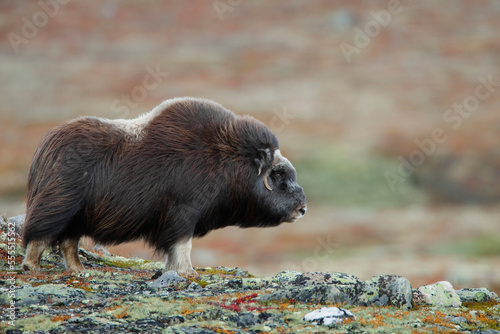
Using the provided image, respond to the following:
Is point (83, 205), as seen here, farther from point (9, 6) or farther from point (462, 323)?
point (9, 6)

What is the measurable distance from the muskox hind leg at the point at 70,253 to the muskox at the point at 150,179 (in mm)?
11

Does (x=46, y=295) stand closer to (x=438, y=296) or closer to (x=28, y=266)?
(x=28, y=266)

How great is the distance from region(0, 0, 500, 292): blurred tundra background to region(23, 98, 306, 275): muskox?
14650 millimetres

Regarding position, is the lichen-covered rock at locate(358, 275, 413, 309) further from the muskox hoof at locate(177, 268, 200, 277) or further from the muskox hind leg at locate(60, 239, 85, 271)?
the muskox hind leg at locate(60, 239, 85, 271)

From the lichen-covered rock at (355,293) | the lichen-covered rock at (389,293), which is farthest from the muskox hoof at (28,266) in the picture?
the lichen-covered rock at (389,293)

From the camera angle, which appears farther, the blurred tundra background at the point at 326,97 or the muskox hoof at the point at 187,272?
the blurred tundra background at the point at 326,97

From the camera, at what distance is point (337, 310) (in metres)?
5.23

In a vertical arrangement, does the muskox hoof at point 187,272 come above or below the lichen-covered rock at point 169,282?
above

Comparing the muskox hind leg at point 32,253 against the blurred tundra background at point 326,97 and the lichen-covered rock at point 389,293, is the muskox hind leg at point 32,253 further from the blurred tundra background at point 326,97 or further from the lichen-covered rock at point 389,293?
the blurred tundra background at point 326,97

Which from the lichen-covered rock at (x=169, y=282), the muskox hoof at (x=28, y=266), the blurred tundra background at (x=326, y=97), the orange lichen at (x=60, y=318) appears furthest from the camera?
the blurred tundra background at (x=326, y=97)

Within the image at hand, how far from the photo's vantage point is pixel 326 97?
47.9 meters

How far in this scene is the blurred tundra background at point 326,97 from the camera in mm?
29922

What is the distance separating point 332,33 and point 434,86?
39.1 ft

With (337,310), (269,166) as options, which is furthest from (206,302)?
(269,166)
